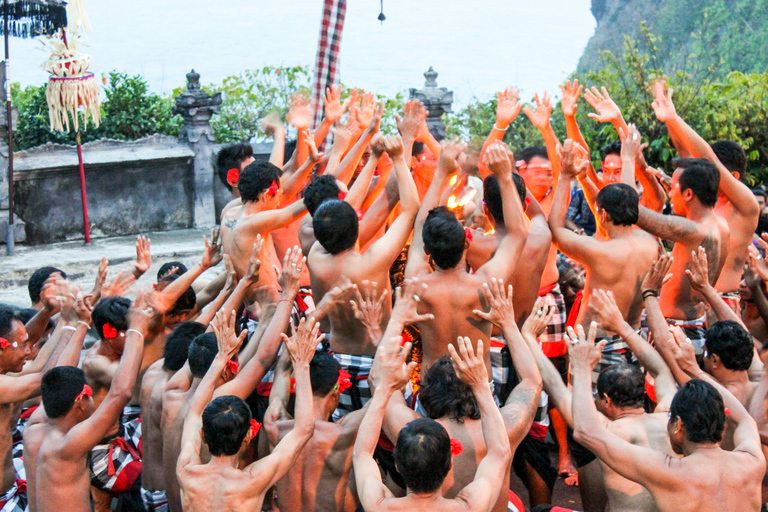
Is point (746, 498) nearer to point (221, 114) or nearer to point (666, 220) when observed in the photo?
point (666, 220)

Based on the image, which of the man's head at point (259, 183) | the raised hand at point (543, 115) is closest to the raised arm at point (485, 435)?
the man's head at point (259, 183)

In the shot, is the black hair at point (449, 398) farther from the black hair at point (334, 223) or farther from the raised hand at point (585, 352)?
the black hair at point (334, 223)

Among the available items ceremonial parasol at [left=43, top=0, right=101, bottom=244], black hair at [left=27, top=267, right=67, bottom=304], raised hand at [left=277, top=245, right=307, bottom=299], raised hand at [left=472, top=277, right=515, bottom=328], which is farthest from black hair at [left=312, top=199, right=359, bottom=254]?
ceremonial parasol at [left=43, top=0, right=101, bottom=244]

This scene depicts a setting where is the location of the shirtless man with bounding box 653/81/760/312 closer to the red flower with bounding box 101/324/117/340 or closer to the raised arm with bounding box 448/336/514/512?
the raised arm with bounding box 448/336/514/512

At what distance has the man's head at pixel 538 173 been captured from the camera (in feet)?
20.4

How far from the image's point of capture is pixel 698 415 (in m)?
3.37

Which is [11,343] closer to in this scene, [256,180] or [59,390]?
[59,390]

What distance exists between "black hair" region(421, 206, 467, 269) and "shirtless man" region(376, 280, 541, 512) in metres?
0.34

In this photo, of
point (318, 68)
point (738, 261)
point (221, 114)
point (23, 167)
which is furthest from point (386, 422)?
point (221, 114)

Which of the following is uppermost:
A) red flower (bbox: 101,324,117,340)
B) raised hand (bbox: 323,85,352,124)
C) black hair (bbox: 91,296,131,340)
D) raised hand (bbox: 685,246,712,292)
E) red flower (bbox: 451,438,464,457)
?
raised hand (bbox: 323,85,352,124)

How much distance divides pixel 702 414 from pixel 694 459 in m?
0.19

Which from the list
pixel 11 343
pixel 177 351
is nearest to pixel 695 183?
pixel 177 351

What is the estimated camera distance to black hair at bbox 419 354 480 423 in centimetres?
372

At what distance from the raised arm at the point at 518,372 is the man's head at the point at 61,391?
2.09 metres
